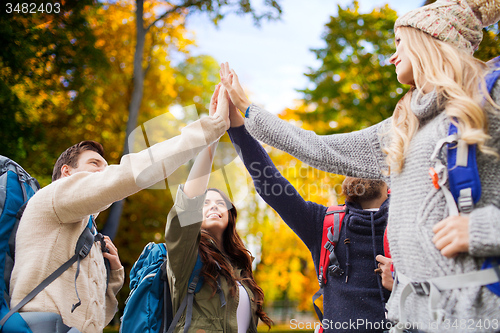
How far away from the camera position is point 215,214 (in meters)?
3.11

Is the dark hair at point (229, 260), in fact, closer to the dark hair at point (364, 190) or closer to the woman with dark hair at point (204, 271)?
the woman with dark hair at point (204, 271)

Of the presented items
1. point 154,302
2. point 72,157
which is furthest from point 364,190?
point 72,157

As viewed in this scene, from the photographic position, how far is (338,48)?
993cm

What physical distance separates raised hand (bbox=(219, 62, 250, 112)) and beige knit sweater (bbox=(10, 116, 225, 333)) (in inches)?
7.3

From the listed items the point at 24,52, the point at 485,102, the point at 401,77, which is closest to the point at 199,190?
the point at 401,77

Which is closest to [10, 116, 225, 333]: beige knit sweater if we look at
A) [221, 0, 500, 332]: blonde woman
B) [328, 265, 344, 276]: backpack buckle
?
[221, 0, 500, 332]: blonde woman

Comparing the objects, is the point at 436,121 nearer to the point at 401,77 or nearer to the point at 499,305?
the point at 401,77

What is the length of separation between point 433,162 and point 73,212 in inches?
66.0

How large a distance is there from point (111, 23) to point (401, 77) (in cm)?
1050

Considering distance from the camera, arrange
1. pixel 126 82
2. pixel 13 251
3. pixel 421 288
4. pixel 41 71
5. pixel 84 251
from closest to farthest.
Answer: pixel 421 288
pixel 13 251
pixel 84 251
pixel 41 71
pixel 126 82

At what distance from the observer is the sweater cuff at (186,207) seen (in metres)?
2.24

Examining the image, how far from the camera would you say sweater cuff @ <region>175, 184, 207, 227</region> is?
2240mm

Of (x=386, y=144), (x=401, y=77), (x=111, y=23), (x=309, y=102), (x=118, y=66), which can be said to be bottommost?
(x=386, y=144)

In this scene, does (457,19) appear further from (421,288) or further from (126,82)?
(126,82)
